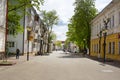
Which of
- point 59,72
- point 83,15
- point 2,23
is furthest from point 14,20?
point 83,15

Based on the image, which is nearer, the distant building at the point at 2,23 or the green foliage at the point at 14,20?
the distant building at the point at 2,23

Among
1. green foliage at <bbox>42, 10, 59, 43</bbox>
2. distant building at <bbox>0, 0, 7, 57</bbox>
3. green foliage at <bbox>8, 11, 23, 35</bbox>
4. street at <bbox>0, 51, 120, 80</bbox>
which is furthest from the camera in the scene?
green foliage at <bbox>42, 10, 59, 43</bbox>

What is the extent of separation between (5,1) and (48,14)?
59.1 meters

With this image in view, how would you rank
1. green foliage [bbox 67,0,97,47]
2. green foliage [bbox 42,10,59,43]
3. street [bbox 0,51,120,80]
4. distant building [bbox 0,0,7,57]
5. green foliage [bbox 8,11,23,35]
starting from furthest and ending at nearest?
green foliage [bbox 42,10,59,43], green foliage [bbox 67,0,97,47], green foliage [bbox 8,11,23,35], distant building [bbox 0,0,7,57], street [bbox 0,51,120,80]

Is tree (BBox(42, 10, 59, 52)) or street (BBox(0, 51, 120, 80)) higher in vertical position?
tree (BBox(42, 10, 59, 52))

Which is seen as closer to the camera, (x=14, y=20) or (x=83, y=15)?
(x=14, y=20)

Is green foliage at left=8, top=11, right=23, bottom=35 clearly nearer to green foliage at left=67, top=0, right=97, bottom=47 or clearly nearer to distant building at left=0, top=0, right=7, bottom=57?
distant building at left=0, top=0, right=7, bottom=57

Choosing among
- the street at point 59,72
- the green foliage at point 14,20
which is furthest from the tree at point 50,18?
the street at point 59,72

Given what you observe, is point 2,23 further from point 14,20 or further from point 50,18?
point 50,18

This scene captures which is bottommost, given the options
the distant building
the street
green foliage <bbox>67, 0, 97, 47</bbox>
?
the street

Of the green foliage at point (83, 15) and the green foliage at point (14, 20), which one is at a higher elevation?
the green foliage at point (83, 15)

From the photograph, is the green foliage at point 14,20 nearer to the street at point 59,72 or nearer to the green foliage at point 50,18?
the street at point 59,72

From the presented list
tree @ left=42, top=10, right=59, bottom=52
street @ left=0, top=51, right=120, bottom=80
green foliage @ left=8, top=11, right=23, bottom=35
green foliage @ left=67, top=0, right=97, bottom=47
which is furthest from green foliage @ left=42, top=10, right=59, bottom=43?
street @ left=0, top=51, right=120, bottom=80

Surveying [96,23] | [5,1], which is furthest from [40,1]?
[96,23]
